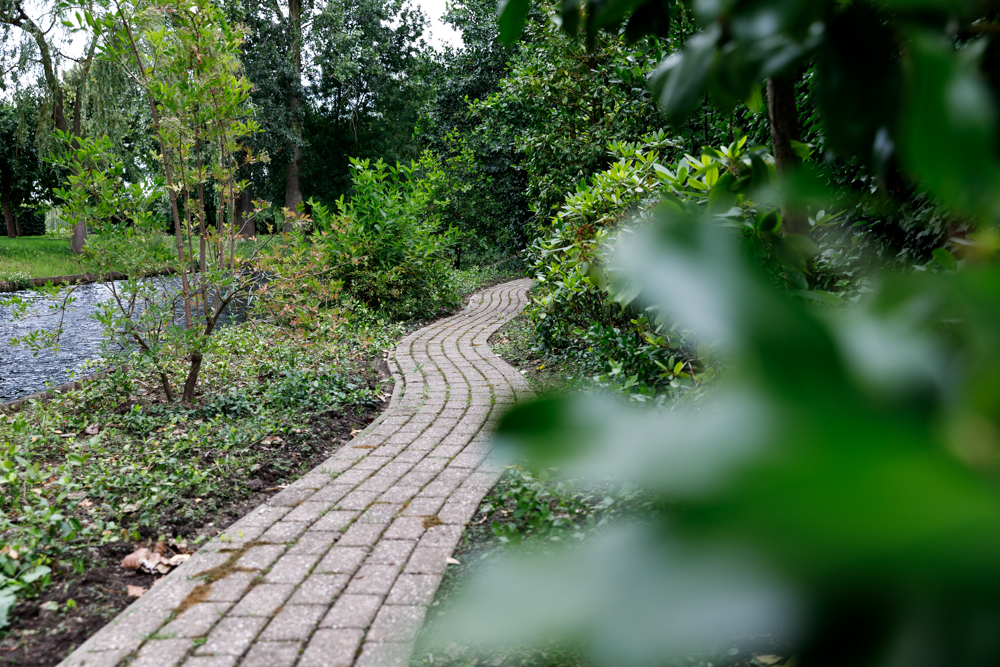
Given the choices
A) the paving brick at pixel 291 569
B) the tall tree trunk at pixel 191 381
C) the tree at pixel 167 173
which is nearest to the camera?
the paving brick at pixel 291 569

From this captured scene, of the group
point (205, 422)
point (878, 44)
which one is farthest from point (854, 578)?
point (205, 422)

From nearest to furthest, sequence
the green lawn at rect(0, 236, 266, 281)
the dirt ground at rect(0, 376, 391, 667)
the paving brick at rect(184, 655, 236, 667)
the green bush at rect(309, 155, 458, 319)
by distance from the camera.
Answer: the paving brick at rect(184, 655, 236, 667) < the dirt ground at rect(0, 376, 391, 667) < the green bush at rect(309, 155, 458, 319) < the green lawn at rect(0, 236, 266, 281)

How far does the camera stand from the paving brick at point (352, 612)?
2170 mm

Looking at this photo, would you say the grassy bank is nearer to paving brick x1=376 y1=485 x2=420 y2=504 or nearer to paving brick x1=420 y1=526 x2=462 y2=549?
paving brick x1=376 y1=485 x2=420 y2=504

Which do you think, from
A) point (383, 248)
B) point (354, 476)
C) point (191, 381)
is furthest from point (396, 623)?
point (383, 248)

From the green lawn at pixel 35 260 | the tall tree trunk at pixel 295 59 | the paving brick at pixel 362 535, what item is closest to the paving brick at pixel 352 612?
the paving brick at pixel 362 535

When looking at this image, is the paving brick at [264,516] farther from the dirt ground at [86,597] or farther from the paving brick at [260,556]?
the paving brick at [260,556]

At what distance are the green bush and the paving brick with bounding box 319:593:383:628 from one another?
592 centimetres

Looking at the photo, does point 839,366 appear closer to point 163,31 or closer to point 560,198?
point 163,31

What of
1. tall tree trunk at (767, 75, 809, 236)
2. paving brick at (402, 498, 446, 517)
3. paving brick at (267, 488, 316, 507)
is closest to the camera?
tall tree trunk at (767, 75, 809, 236)

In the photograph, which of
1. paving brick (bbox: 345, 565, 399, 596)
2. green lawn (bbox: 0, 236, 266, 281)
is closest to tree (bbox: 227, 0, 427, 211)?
green lawn (bbox: 0, 236, 266, 281)

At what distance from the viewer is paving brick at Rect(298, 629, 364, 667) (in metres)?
1.98

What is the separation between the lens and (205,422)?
4.18 meters

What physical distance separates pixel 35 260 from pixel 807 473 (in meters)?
22.0
